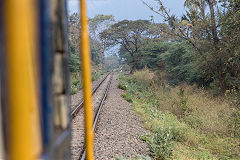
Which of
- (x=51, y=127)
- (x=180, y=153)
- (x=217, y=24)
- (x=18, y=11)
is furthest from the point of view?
(x=217, y=24)

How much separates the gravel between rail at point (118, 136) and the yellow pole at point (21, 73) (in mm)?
4392

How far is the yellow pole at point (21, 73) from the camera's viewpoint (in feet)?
3.27

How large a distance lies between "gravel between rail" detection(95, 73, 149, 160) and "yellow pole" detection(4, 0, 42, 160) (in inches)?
173

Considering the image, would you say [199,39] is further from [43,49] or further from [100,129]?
[43,49]

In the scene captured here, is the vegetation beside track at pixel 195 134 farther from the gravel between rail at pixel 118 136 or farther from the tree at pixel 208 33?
the tree at pixel 208 33

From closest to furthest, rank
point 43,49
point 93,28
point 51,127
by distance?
point 43,49
point 51,127
point 93,28

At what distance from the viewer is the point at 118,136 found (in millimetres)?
7086

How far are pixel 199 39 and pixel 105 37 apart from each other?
88.1ft

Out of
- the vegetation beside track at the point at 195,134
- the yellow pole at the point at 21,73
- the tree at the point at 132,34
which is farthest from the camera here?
the tree at the point at 132,34

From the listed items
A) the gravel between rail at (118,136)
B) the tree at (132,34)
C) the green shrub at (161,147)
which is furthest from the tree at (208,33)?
the tree at (132,34)

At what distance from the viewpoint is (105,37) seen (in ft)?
129

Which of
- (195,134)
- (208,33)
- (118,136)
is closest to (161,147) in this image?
(118,136)

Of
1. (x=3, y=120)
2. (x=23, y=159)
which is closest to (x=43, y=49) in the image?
(x=3, y=120)

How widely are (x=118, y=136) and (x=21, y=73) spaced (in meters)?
6.32
